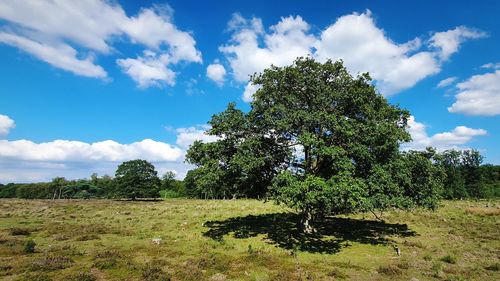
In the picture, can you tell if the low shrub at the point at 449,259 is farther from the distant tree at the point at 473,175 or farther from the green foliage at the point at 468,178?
the distant tree at the point at 473,175

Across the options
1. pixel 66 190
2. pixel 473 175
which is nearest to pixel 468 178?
pixel 473 175

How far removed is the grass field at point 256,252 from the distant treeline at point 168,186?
39.5 meters

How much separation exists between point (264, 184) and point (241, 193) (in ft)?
8.20

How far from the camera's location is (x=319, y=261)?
21.3m

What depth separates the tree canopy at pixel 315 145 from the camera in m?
23.7

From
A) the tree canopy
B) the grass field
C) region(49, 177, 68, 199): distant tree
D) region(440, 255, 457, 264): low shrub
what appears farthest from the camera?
region(49, 177, 68, 199): distant tree

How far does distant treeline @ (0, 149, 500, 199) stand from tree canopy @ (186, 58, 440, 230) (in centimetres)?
4490

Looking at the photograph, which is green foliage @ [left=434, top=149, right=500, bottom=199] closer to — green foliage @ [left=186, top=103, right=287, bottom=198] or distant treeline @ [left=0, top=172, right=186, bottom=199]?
green foliage @ [left=186, top=103, right=287, bottom=198]

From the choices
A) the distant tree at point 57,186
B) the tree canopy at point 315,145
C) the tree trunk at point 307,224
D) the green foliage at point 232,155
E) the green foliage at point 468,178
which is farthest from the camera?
the distant tree at point 57,186

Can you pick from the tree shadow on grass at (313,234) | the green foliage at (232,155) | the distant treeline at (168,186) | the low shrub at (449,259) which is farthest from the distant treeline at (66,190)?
the low shrub at (449,259)

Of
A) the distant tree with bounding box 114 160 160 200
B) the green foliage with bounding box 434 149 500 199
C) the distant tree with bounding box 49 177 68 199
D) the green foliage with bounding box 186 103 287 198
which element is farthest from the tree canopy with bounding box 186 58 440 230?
the distant tree with bounding box 49 177 68 199

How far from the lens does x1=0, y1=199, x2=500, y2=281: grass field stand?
18.2 meters

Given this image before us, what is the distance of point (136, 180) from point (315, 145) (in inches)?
3301

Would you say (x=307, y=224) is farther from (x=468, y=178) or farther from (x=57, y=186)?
(x=57, y=186)
